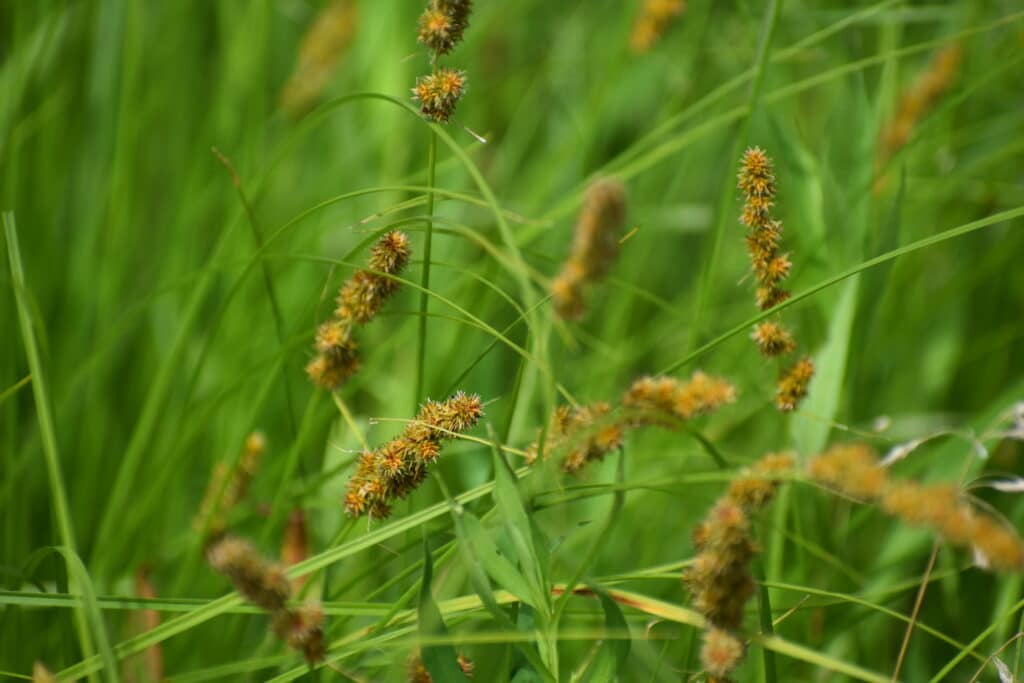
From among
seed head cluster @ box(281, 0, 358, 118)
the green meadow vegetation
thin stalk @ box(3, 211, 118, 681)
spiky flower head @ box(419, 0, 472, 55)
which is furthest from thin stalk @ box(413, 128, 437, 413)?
seed head cluster @ box(281, 0, 358, 118)

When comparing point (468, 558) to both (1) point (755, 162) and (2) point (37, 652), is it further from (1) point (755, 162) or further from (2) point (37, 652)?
(2) point (37, 652)

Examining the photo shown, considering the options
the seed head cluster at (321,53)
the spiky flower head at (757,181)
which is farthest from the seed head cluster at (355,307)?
the seed head cluster at (321,53)

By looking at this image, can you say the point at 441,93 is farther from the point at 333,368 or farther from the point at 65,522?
the point at 65,522

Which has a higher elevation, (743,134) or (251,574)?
(743,134)

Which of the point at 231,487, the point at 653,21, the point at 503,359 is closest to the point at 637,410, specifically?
the point at 231,487

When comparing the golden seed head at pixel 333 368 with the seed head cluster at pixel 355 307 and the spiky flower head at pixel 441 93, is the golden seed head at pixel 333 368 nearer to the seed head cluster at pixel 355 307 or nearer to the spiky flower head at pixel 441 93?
the seed head cluster at pixel 355 307

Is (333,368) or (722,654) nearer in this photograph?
(722,654)

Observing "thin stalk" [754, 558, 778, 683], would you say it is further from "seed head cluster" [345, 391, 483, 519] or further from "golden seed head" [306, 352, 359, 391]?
"golden seed head" [306, 352, 359, 391]
